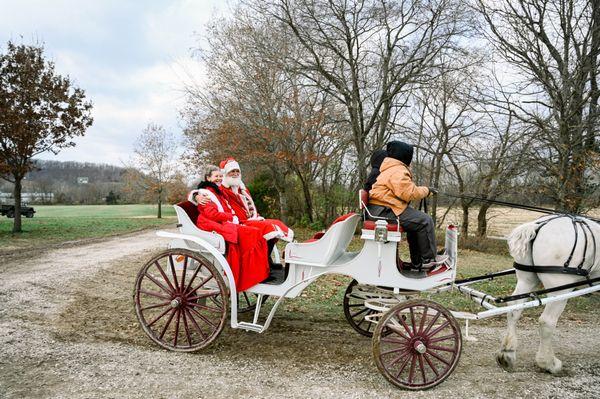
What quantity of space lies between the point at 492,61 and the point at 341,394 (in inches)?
433

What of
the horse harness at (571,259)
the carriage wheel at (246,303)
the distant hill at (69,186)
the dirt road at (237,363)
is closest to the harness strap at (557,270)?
the horse harness at (571,259)

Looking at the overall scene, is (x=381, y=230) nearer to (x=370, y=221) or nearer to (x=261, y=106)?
(x=370, y=221)

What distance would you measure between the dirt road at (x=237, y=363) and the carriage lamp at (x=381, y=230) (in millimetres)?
1287

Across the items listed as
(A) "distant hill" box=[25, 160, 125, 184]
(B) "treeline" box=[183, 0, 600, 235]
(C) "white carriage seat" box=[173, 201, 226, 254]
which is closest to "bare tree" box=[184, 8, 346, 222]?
(B) "treeline" box=[183, 0, 600, 235]

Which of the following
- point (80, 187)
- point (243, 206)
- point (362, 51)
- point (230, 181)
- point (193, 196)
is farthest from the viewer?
point (80, 187)

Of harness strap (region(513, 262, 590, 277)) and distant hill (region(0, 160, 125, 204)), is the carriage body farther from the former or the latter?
distant hill (region(0, 160, 125, 204))

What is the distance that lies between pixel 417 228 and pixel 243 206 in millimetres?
2122

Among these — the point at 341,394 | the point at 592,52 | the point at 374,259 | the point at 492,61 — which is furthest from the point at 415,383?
the point at 492,61

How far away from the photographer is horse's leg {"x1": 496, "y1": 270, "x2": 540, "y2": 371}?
4113 mm

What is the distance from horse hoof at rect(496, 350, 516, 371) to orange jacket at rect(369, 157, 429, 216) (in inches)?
68.3

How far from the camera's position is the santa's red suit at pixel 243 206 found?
4574 mm

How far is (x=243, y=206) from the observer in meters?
5.15

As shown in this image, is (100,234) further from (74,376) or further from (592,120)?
(592,120)

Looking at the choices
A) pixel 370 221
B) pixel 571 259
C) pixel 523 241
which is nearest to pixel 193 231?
pixel 370 221
